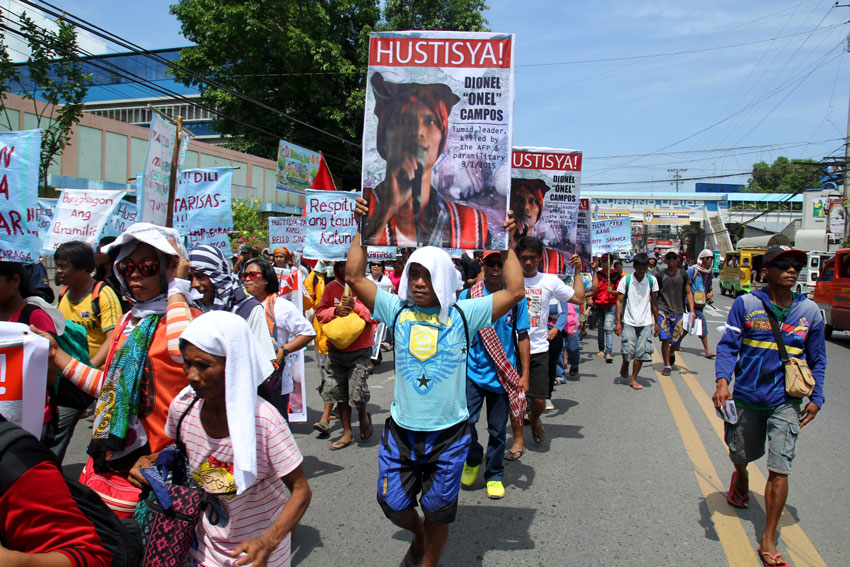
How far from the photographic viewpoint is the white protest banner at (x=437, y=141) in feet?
11.6

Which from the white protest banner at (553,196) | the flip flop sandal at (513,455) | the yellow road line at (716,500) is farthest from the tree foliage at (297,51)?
the flip flop sandal at (513,455)

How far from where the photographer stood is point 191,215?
642 cm

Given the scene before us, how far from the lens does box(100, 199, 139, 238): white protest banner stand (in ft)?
25.3

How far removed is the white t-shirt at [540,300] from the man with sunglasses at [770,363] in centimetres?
191

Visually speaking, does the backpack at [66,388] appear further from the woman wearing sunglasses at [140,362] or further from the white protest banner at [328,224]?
the white protest banner at [328,224]

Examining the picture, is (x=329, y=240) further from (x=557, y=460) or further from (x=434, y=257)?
(x=434, y=257)

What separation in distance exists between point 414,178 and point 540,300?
2.72 m

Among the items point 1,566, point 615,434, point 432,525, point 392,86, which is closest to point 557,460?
point 615,434

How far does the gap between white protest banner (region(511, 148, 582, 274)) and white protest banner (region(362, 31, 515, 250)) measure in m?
3.12

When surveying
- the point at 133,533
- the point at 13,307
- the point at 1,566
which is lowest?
the point at 133,533

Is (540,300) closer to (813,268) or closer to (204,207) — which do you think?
(204,207)

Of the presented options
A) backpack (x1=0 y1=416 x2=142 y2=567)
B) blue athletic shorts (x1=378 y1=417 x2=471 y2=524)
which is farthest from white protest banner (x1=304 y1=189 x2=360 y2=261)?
backpack (x1=0 y1=416 x2=142 y2=567)

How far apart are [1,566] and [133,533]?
65 centimetres

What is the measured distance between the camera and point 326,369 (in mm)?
6098
